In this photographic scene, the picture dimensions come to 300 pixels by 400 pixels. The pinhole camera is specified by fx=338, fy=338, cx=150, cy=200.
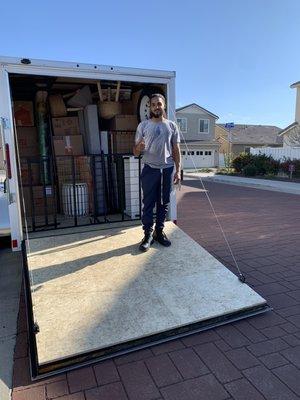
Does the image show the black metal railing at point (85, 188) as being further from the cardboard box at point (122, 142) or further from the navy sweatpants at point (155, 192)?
the navy sweatpants at point (155, 192)

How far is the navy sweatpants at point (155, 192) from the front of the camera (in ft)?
13.4

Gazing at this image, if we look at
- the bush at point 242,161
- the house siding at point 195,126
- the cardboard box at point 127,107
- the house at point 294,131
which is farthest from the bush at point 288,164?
the house siding at point 195,126

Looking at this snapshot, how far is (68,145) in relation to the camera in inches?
231

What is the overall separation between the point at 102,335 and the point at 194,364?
0.72 m

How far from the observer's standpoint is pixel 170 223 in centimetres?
482

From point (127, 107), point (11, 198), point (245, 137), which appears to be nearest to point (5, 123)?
point (11, 198)

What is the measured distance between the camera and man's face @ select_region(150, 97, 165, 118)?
392cm

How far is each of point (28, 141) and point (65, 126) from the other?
28.0 inches

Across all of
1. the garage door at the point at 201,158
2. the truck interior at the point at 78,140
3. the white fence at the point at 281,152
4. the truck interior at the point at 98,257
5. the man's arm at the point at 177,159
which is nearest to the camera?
the truck interior at the point at 98,257

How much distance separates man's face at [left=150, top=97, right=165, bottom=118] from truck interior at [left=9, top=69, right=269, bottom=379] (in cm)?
95

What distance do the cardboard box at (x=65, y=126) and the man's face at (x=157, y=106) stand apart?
241cm

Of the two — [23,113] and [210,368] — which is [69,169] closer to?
[23,113]

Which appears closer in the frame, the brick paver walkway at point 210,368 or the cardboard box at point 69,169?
the brick paver walkway at point 210,368

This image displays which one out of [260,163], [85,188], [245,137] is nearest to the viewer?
[85,188]
